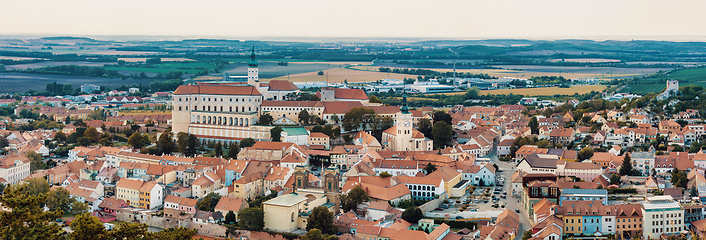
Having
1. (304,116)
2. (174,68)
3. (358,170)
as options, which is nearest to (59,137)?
(304,116)

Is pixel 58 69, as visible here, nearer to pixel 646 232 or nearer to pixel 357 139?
pixel 357 139


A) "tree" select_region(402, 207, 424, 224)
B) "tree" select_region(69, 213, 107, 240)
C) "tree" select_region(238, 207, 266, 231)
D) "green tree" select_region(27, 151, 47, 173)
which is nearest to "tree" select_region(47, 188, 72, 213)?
"green tree" select_region(27, 151, 47, 173)

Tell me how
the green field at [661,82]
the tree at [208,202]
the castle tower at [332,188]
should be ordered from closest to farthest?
1. the castle tower at [332,188]
2. the tree at [208,202]
3. the green field at [661,82]

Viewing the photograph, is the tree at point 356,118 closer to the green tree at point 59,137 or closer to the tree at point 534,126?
→ the tree at point 534,126

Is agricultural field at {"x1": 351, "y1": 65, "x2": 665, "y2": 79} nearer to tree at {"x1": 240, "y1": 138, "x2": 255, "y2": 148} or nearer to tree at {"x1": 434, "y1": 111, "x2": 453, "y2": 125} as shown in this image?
tree at {"x1": 434, "y1": 111, "x2": 453, "y2": 125}

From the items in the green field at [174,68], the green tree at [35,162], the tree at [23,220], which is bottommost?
the green tree at [35,162]

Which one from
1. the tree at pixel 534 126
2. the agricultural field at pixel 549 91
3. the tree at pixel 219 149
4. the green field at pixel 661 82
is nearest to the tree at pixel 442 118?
the tree at pixel 534 126
